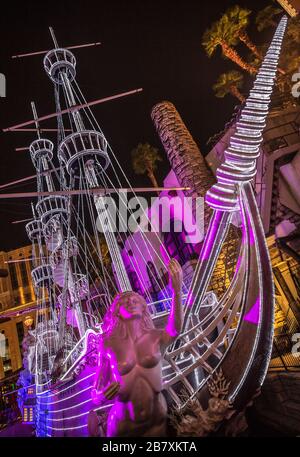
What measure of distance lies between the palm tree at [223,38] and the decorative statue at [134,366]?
19813 millimetres

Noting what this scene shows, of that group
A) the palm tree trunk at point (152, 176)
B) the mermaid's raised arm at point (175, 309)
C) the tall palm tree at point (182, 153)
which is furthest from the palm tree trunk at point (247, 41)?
the mermaid's raised arm at point (175, 309)

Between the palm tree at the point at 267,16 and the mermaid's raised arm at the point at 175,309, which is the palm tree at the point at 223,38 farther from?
the mermaid's raised arm at the point at 175,309

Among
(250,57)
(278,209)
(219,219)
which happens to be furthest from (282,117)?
(219,219)

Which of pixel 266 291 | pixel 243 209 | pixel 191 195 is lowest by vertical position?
pixel 266 291

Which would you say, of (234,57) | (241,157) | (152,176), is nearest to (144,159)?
(152,176)

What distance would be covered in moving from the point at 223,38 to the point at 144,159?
1040 centimetres

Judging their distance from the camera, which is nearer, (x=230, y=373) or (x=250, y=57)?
(x=230, y=373)

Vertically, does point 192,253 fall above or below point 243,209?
above

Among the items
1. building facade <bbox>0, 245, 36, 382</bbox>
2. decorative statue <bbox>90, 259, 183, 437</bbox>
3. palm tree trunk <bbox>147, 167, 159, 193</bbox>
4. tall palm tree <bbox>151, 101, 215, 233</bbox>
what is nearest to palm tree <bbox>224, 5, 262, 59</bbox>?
tall palm tree <bbox>151, 101, 215, 233</bbox>

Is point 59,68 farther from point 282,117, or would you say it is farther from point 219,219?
point 219,219

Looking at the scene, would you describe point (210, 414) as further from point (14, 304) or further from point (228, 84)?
point (14, 304)

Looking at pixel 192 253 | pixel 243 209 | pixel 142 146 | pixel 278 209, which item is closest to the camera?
pixel 243 209

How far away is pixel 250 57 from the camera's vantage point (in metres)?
21.5
